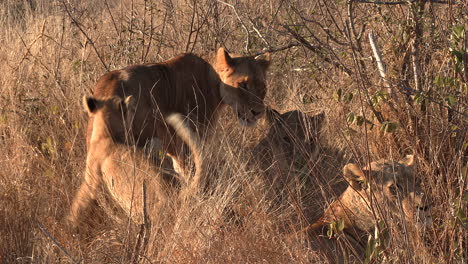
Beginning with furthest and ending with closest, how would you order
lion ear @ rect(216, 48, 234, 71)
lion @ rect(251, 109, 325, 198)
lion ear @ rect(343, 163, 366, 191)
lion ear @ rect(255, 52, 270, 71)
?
lion ear @ rect(255, 52, 270, 71)
lion ear @ rect(216, 48, 234, 71)
lion @ rect(251, 109, 325, 198)
lion ear @ rect(343, 163, 366, 191)

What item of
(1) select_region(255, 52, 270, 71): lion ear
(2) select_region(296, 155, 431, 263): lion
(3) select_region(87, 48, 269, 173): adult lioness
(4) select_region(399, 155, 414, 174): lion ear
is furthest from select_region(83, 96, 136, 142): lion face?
(4) select_region(399, 155, 414, 174): lion ear

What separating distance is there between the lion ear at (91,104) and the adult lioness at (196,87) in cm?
31

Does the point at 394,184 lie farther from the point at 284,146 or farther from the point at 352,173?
the point at 284,146

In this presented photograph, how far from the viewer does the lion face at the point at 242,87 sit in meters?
5.27

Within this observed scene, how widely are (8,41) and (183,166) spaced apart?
3100 mm

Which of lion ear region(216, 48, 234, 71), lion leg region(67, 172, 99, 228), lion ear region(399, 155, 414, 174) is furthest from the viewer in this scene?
lion ear region(216, 48, 234, 71)

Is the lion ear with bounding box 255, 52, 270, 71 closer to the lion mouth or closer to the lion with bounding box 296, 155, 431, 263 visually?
the lion mouth

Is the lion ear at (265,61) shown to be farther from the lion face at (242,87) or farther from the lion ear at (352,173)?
the lion ear at (352,173)

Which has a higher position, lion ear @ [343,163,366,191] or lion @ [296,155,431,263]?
lion ear @ [343,163,366,191]

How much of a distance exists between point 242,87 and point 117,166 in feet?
4.68

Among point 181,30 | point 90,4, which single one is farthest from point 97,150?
point 90,4

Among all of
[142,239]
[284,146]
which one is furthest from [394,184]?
[284,146]

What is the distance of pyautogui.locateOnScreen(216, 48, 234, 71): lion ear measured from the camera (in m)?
5.25

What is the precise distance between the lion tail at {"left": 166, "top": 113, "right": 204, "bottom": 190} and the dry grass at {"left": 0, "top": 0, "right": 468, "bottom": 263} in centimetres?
14
